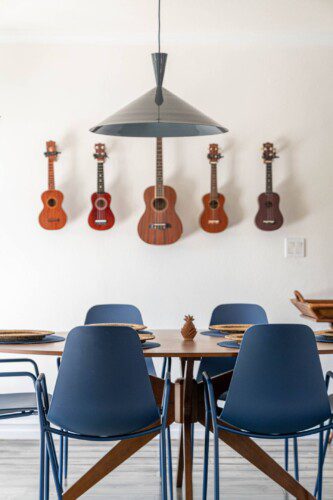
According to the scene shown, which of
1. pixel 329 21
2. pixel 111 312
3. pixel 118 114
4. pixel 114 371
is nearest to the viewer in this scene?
pixel 114 371

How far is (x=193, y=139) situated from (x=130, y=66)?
0.64 m

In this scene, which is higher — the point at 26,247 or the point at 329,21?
the point at 329,21

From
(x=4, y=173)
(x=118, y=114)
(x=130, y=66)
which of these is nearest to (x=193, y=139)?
(x=130, y=66)

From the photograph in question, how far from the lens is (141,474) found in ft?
11.2

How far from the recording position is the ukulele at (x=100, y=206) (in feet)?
13.9

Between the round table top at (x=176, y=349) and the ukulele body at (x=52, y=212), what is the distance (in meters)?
1.54

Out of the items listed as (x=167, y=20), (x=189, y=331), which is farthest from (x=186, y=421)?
(x=167, y=20)

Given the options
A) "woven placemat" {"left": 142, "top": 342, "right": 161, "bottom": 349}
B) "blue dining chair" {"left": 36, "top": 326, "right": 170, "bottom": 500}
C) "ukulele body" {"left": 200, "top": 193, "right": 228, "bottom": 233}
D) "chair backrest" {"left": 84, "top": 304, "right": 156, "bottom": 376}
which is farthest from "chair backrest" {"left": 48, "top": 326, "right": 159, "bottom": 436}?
"ukulele body" {"left": 200, "top": 193, "right": 228, "bottom": 233}

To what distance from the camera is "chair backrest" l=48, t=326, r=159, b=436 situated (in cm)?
237

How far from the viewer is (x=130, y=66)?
4316 millimetres

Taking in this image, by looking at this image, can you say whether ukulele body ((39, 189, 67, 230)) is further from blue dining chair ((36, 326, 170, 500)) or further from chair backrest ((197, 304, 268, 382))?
blue dining chair ((36, 326, 170, 500))

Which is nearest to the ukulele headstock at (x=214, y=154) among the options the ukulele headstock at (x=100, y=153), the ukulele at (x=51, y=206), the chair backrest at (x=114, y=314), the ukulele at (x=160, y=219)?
the ukulele at (x=160, y=219)

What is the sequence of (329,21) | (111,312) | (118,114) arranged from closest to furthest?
(118,114), (111,312), (329,21)

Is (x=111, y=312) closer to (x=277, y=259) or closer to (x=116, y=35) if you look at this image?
(x=277, y=259)
